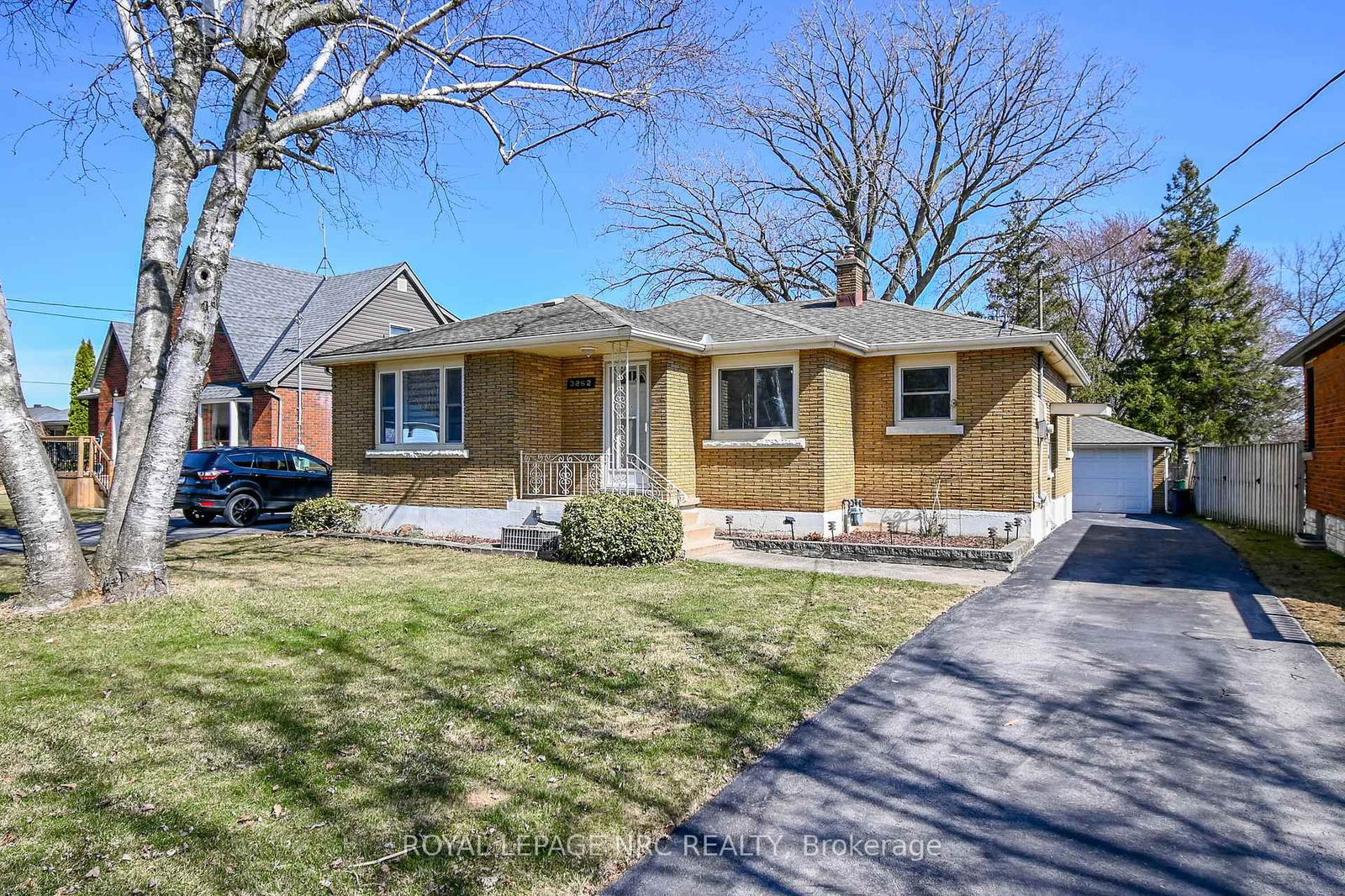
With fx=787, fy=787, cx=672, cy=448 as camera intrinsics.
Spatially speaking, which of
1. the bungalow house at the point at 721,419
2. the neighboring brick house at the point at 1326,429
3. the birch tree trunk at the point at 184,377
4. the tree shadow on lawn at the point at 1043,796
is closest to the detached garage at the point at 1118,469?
the neighboring brick house at the point at 1326,429

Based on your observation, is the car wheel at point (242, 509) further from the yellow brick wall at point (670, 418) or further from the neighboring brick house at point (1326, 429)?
the neighboring brick house at point (1326, 429)

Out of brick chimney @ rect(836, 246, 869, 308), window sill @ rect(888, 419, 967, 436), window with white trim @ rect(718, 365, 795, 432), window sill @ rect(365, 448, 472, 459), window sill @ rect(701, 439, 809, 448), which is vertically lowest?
window sill @ rect(365, 448, 472, 459)

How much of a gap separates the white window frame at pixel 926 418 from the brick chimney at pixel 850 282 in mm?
3205

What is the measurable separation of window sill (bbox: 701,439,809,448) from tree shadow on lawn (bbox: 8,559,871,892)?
22.5 ft

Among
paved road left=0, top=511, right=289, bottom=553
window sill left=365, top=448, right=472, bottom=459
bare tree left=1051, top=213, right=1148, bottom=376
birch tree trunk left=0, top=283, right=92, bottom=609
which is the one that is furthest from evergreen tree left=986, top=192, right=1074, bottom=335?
birch tree trunk left=0, top=283, right=92, bottom=609

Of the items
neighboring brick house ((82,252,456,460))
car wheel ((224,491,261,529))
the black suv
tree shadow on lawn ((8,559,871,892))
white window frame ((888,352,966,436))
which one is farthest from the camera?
neighboring brick house ((82,252,456,460))

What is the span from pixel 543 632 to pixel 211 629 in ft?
9.51

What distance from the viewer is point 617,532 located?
11.0 meters

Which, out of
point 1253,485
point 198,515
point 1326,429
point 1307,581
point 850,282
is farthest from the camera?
point 1253,485

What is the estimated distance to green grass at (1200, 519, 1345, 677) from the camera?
7180 millimetres

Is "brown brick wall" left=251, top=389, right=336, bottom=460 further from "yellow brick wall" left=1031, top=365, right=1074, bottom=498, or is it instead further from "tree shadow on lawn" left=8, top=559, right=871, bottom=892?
"yellow brick wall" left=1031, top=365, right=1074, bottom=498

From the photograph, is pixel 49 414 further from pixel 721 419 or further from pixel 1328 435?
pixel 1328 435

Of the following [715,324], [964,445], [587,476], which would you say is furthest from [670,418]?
[964,445]

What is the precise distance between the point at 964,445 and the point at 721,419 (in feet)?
13.9
